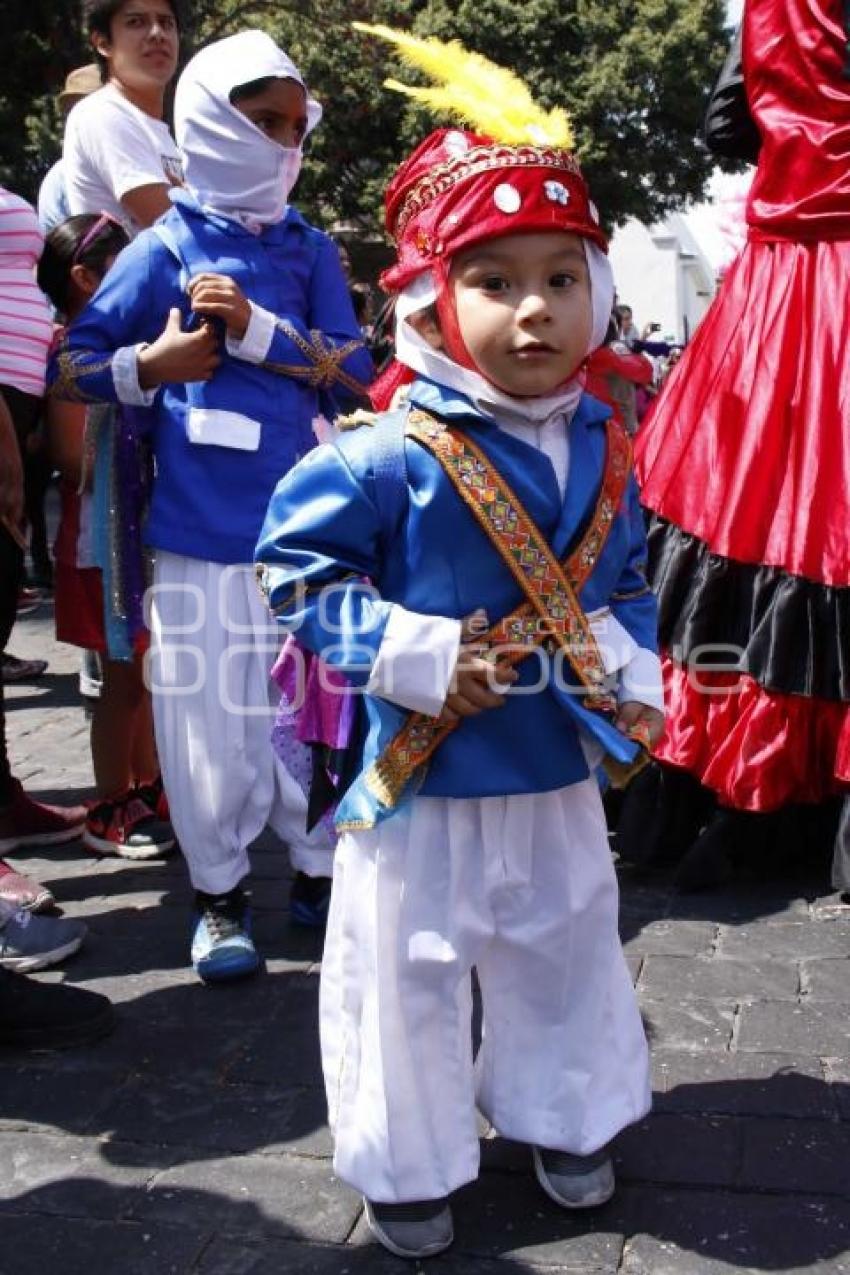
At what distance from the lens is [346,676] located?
2256mm

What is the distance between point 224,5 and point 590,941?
908 inches

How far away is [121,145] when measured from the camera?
13.0ft

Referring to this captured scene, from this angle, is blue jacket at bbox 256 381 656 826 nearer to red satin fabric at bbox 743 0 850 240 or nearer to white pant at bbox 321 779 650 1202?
white pant at bbox 321 779 650 1202

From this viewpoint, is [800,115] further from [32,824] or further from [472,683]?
[32,824]

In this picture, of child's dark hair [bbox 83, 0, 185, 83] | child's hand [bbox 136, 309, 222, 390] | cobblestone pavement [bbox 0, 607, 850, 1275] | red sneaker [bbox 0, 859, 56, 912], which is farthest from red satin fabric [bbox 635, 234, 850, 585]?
red sneaker [bbox 0, 859, 56, 912]

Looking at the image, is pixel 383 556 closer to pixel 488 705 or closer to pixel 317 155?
pixel 488 705

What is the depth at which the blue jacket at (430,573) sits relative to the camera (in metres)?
2.14

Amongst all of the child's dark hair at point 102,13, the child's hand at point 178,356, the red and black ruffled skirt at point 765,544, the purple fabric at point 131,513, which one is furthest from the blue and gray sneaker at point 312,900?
the child's dark hair at point 102,13

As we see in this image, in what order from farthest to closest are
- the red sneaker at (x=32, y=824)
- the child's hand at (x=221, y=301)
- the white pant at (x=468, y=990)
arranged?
the red sneaker at (x=32, y=824) < the child's hand at (x=221, y=301) < the white pant at (x=468, y=990)

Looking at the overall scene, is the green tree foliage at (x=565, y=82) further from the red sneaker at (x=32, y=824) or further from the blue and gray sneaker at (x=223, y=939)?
the blue and gray sneaker at (x=223, y=939)

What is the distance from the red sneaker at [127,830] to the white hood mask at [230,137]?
174cm

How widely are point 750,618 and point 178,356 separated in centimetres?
153

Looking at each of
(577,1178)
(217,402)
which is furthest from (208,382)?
(577,1178)

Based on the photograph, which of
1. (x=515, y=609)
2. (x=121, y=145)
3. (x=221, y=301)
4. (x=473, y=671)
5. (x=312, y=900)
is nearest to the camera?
(x=473, y=671)
